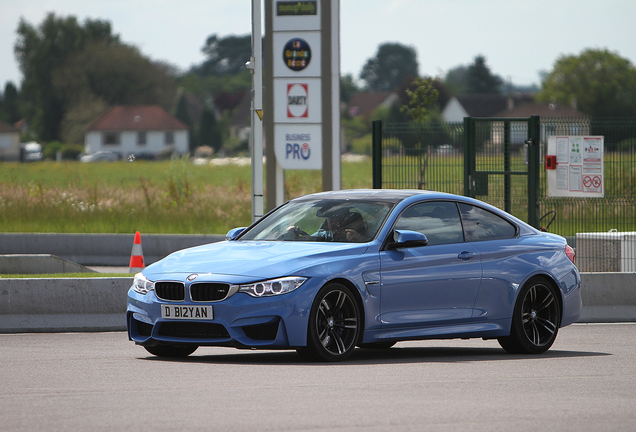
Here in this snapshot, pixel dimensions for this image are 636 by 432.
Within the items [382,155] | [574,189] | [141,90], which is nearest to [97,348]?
[382,155]

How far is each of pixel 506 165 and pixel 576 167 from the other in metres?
1.00

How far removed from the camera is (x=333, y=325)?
905 centimetres

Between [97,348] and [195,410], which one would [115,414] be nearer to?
[195,410]

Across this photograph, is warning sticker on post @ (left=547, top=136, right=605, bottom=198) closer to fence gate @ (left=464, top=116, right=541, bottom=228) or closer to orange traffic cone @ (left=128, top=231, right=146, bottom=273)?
fence gate @ (left=464, top=116, right=541, bottom=228)

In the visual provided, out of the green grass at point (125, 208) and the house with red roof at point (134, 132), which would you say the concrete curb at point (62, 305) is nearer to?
the green grass at point (125, 208)

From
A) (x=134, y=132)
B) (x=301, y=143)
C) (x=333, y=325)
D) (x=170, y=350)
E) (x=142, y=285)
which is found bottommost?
(x=170, y=350)

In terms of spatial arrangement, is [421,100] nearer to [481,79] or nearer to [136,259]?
[136,259]

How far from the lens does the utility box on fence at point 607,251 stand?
1536 cm

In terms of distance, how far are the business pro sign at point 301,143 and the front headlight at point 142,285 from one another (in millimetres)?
10307

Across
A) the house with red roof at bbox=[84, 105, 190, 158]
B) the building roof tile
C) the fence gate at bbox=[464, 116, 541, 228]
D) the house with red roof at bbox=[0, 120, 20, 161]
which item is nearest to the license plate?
the fence gate at bbox=[464, 116, 541, 228]

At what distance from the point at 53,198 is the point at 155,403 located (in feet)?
68.1

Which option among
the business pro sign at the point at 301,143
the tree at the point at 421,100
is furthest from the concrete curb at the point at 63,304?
the tree at the point at 421,100

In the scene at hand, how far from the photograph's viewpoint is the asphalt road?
6609mm

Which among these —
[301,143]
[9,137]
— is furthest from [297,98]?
[9,137]
